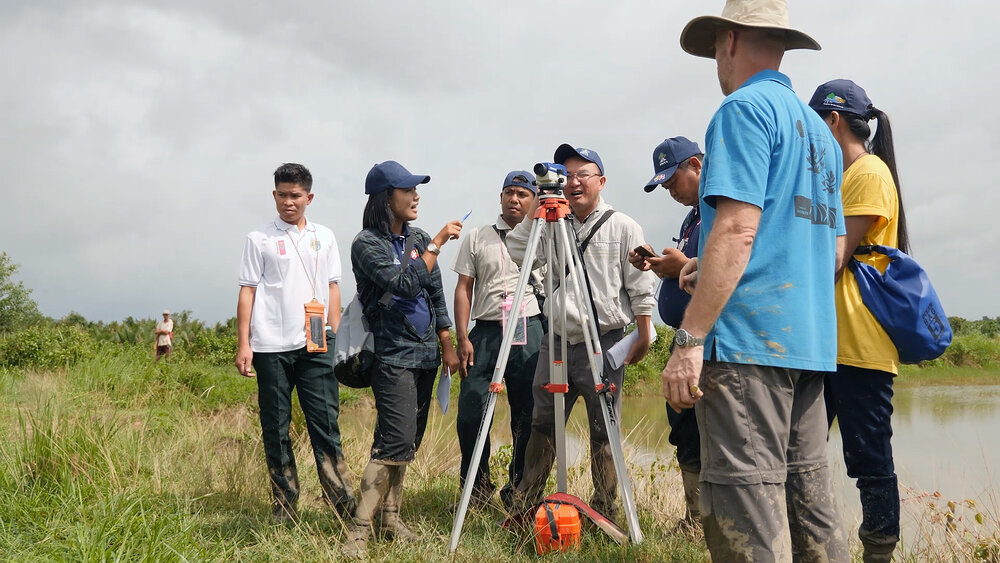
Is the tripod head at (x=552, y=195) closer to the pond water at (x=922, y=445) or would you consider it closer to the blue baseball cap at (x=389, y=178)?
the blue baseball cap at (x=389, y=178)

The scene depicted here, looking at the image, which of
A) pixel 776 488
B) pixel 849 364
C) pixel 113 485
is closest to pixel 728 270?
pixel 776 488

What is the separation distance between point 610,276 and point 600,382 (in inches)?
27.0

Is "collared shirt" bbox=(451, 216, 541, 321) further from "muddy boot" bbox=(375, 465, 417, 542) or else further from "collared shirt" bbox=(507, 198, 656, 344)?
"muddy boot" bbox=(375, 465, 417, 542)

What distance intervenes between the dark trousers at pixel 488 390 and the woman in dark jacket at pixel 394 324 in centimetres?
46

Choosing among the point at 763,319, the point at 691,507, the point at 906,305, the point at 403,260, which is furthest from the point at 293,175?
the point at 906,305

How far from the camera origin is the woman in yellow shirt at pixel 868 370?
101 inches

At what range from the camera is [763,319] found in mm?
1931

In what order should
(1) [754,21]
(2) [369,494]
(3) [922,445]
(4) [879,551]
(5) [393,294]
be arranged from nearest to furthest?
(1) [754,21]
(4) [879,551]
(2) [369,494]
(5) [393,294]
(3) [922,445]

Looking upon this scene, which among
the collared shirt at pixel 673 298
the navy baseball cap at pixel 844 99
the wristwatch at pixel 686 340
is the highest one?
the navy baseball cap at pixel 844 99

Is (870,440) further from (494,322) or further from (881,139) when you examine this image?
(494,322)

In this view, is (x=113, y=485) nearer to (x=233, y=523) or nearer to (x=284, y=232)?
(x=233, y=523)

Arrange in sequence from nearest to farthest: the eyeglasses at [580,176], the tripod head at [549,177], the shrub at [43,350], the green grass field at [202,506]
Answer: the green grass field at [202,506], the tripod head at [549,177], the eyeglasses at [580,176], the shrub at [43,350]

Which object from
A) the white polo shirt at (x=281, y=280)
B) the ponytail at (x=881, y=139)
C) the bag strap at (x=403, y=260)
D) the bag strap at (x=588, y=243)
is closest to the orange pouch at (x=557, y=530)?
the bag strap at (x=588, y=243)

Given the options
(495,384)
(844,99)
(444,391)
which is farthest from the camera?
(444,391)
